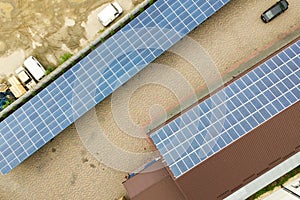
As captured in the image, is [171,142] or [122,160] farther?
[122,160]

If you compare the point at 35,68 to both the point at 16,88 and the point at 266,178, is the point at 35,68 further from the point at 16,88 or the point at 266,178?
the point at 266,178

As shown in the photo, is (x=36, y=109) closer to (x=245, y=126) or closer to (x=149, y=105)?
(x=149, y=105)

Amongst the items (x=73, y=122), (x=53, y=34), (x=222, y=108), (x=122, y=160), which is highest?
(x=53, y=34)

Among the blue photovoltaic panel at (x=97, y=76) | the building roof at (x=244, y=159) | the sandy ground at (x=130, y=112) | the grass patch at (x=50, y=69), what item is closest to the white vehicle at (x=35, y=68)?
the grass patch at (x=50, y=69)

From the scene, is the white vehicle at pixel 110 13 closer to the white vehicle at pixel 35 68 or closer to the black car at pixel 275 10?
the white vehicle at pixel 35 68

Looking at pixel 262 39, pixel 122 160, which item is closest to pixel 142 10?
pixel 262 39

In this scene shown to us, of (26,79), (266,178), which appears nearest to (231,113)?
(266,178)

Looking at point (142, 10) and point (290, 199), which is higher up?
point (142, 10)
